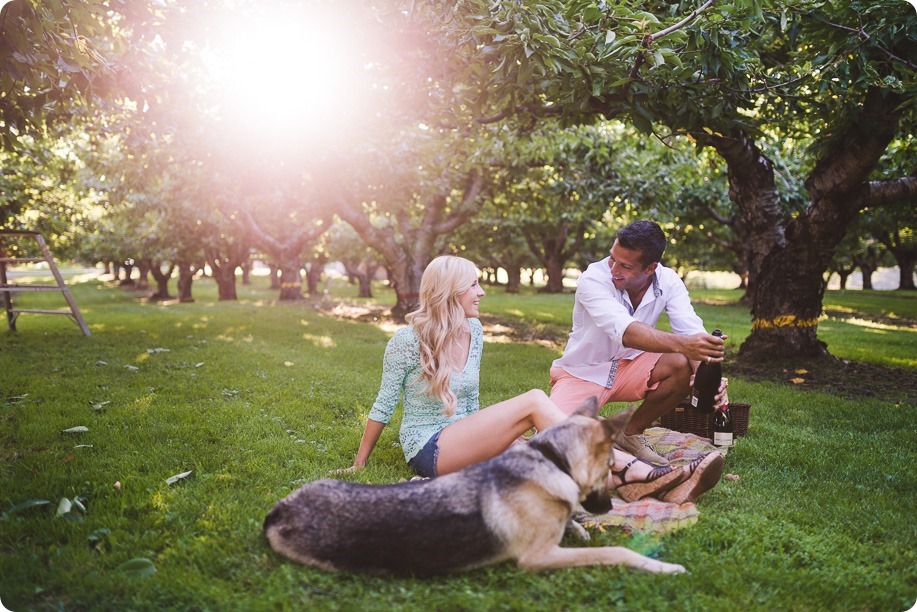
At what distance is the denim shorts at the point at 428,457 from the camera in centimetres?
429

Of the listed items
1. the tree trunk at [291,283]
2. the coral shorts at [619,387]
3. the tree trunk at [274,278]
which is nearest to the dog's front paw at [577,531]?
the coral shorts at [619,387]

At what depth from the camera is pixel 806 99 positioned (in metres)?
8.18

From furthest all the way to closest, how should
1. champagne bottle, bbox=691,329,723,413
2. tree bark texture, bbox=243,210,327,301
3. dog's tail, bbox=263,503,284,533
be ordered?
tree bark texture, bbox=243,210,327,301 < champagne bottle, bbox=691,329,723,413 < dog's tail, bbox=263,503,284,533

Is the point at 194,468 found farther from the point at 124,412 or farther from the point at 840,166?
the point at 840,166

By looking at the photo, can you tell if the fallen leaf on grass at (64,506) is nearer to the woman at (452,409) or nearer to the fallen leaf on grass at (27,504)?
the fallen leaf on grass at (27,504)

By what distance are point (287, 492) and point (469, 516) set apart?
1.86 meters

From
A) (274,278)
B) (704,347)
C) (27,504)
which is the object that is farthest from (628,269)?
(274,278)

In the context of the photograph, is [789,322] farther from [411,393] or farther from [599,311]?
[411,393]

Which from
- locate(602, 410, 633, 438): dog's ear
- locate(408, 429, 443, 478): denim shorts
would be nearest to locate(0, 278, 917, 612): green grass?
locate(408, 429, 443, 478): denim shorts

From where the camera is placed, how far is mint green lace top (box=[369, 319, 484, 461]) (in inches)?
173

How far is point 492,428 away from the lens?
13.6 ft

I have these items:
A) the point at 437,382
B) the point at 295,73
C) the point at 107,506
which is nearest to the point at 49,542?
the point at 107,506

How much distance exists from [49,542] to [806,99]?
9.37 m

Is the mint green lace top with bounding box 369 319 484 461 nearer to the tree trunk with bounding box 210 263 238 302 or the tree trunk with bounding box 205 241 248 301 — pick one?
the tree trunk with bounding box 205 241 248 301
